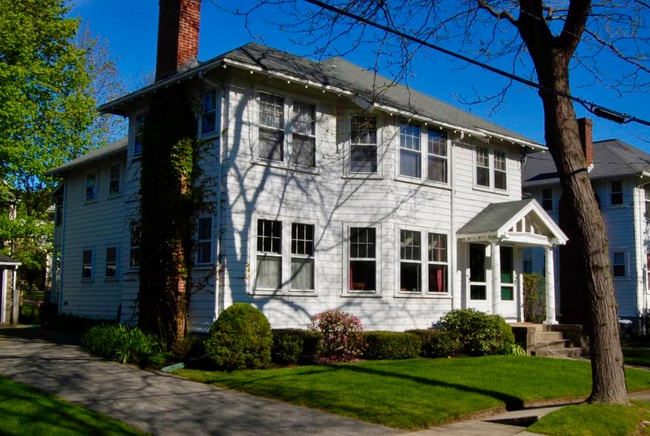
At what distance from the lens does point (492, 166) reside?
2145cm

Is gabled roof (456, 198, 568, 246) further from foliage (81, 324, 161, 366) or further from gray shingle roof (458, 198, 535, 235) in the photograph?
foliage (81, 324, 161, 366)

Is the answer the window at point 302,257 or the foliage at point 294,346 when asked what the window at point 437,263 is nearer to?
the window at point 302,257

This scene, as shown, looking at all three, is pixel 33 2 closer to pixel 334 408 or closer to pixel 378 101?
pixel 378 101

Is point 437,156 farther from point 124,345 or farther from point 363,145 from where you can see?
point 124,345

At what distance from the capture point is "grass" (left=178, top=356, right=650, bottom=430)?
10.2 meters

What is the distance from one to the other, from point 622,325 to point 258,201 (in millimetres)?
18450

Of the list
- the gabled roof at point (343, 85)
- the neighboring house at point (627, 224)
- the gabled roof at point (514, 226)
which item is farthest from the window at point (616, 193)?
the gabled roof at point (514, 226)

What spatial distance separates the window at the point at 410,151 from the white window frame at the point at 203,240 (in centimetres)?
568

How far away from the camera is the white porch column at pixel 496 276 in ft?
64.7

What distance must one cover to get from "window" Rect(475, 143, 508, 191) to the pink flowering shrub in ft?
24.5

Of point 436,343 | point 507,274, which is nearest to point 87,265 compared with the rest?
point 436,343

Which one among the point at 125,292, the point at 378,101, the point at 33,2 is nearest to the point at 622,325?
the point at 378,101

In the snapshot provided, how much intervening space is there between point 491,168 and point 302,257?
7.87 m

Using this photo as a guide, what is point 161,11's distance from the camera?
59.4ft
